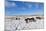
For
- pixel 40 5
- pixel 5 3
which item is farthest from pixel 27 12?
pixel 5 3

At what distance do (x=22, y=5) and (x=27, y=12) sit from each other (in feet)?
0.38

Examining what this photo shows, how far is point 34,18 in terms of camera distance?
3.69ft

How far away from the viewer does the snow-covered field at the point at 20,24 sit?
42.3 inches

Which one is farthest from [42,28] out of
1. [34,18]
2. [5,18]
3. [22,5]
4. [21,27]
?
[5,18]

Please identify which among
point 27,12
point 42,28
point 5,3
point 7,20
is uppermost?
point 5,3

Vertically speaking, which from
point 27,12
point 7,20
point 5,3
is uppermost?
point 5,3

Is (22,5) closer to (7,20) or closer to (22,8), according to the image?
(22,8)

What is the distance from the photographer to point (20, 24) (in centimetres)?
110

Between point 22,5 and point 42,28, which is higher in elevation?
point 22,5

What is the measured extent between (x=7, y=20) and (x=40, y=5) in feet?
1.62

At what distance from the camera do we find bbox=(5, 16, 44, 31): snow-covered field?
108cm

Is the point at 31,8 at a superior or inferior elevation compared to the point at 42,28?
superior
